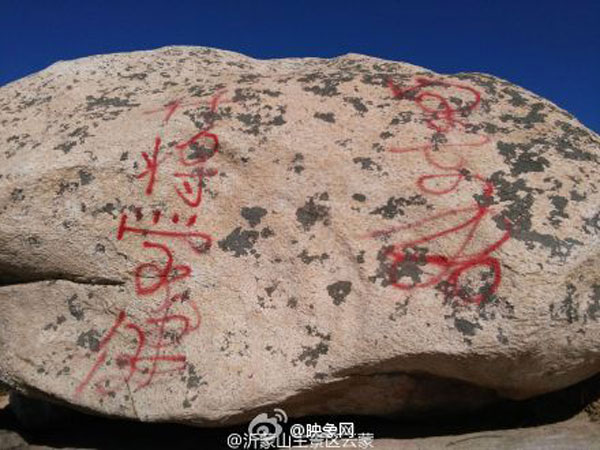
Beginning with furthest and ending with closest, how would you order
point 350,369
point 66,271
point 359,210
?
point 66,271 → point 359,210 → point 350,369

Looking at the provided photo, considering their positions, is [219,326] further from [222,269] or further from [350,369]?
[350,369]

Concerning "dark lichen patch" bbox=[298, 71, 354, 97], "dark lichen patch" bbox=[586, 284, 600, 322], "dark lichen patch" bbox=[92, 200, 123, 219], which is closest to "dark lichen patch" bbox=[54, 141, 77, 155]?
"dark lichen patch" bbox=[92, 200, 123, 219]

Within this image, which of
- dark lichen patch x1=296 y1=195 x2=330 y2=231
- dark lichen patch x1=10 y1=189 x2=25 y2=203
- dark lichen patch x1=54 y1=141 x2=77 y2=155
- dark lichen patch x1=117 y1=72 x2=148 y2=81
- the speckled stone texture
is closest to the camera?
the speckled stone texture

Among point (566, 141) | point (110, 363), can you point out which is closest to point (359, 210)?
point (566, 141)

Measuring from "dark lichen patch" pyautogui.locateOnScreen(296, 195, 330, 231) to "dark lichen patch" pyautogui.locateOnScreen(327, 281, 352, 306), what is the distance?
15.7 inches

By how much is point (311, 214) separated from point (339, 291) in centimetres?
53

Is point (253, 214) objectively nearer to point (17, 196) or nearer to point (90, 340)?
point (90, 340)

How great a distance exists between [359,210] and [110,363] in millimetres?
1793

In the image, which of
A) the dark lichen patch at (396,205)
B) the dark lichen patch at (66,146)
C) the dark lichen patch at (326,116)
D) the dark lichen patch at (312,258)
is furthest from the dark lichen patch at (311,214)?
the dark lichen patch at (66,146)

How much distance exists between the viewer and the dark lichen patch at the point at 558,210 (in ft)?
12.4

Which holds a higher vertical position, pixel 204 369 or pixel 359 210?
pixel 359 210

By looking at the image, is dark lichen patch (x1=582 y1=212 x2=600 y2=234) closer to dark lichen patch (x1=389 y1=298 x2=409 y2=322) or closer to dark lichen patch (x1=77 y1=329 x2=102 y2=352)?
dark lichen patch (x1=389 y1=298 x2=409 y2=322)

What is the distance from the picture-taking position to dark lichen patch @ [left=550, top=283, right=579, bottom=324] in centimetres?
359

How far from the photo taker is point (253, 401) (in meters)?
3.78
